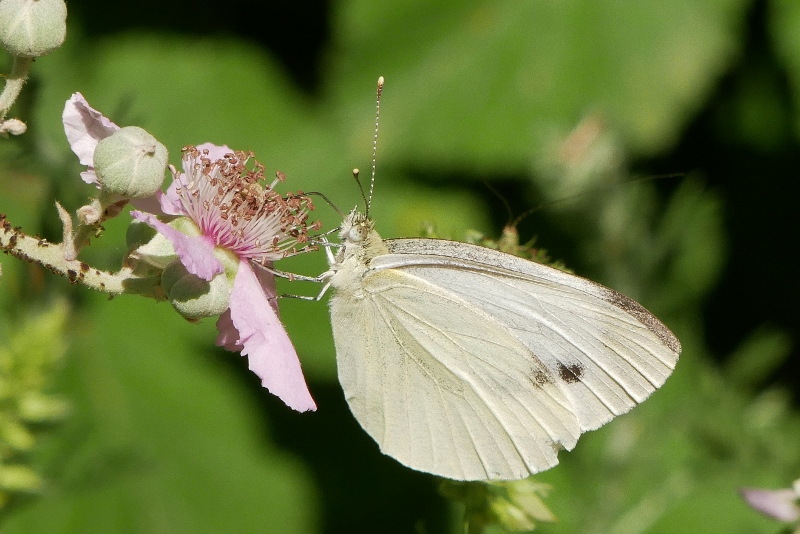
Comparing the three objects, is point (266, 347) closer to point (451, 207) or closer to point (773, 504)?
point (773, 504)

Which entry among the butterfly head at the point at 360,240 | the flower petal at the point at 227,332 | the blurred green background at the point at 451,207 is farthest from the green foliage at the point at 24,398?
the butterfly head at the point at 360,240

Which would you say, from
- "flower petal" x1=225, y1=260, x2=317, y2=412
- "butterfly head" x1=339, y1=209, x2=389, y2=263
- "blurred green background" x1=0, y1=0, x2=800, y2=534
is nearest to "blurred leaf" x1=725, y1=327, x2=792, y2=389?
"blurred green background" x1=0, y1=0, x2=800, y2=534

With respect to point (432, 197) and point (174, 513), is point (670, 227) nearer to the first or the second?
point (432, 197)

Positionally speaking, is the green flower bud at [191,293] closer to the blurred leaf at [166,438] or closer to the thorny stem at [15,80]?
the thorny stem at [15,80]

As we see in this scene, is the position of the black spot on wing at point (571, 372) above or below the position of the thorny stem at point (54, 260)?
below

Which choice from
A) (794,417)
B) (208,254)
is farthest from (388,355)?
(794,417)

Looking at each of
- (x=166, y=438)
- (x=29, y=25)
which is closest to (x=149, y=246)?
(x=29, y=25)
